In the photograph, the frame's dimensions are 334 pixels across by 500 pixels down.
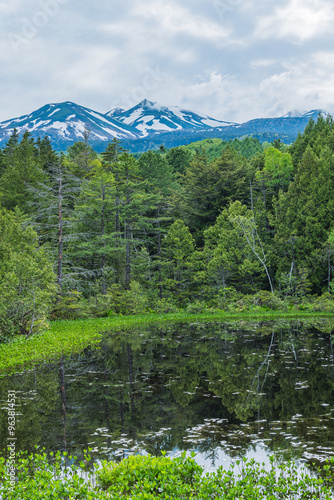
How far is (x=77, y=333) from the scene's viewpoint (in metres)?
23.5

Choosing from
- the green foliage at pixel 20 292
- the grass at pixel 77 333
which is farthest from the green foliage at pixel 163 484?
the green foliage at pixel 20 292

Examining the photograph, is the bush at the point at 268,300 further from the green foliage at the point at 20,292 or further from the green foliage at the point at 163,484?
the green foliage at the point at 163,484

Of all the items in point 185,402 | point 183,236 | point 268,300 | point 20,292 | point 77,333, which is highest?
point 183,236

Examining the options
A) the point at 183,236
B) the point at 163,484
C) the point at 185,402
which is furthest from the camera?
the point at 183,236

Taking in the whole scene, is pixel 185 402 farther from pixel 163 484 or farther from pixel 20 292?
pixel 20 292

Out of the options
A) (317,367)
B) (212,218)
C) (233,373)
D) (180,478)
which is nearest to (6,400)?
(180,478)

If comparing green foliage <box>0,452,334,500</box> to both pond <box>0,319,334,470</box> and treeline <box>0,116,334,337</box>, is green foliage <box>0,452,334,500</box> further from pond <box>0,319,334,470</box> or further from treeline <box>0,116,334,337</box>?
treeline <box>0,116,334,337</box>

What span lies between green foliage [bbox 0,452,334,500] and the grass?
8.91 m

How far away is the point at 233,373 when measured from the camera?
1479 cm

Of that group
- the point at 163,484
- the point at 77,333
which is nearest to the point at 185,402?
the point at 163,484

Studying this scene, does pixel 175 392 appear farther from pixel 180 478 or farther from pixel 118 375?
pixel 180 478

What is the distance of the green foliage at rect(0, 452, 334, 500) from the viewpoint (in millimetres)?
5895

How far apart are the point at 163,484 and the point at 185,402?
5.43 metres

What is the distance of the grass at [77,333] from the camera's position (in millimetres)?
16691
